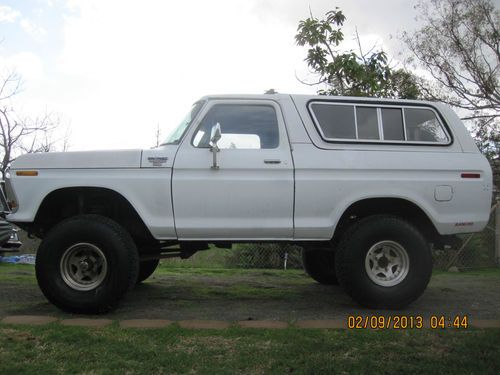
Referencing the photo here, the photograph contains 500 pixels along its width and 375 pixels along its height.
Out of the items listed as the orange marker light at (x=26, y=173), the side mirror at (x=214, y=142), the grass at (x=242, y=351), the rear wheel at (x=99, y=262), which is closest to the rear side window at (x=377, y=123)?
the side mirror at (x=214, y=142)

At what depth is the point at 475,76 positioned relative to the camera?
69.1ft

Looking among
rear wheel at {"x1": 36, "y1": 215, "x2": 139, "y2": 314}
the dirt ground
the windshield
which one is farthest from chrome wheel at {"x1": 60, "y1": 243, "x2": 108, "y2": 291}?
the windshield

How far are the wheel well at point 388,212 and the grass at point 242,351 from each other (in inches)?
56.3

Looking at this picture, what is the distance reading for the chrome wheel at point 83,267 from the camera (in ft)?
15.9

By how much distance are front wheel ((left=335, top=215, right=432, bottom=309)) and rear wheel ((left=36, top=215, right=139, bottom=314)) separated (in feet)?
6.90

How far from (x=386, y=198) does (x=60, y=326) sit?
331 centimetres

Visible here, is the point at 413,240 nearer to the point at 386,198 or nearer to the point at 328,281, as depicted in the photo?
the point at 386,198

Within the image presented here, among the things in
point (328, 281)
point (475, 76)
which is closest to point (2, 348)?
point (328, 281)

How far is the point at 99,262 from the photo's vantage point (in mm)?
→ 4938

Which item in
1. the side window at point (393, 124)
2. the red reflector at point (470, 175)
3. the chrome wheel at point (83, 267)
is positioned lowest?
the chrome wheel at point (83, 267)

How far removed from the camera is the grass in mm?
3432

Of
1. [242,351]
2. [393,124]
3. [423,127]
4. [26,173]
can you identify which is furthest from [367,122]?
[26,173]

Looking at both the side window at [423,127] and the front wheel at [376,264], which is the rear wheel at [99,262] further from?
the side window at [423,127]

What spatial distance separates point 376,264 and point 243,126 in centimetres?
198
